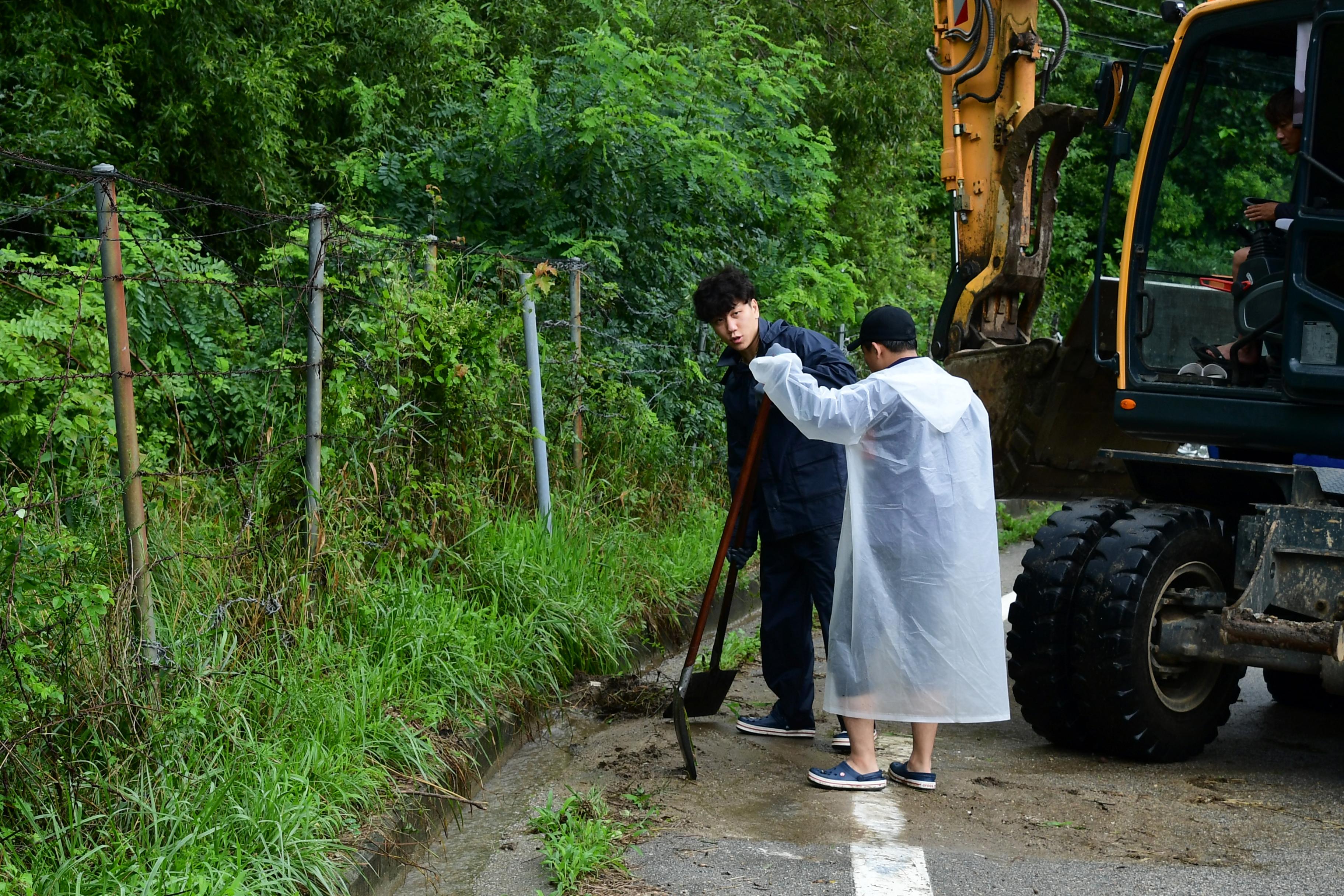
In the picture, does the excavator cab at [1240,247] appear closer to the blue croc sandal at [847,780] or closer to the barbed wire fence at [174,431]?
the blue croc sandal at [847,780]

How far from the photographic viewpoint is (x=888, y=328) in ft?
17.0

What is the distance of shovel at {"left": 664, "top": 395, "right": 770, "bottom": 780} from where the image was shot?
537 cm

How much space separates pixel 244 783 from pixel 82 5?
8.49m

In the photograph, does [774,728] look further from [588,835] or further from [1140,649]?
[588,835]

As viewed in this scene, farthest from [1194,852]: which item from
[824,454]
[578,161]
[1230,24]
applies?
[578,161]

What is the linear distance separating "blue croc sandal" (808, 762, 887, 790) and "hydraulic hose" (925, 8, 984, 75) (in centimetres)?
464

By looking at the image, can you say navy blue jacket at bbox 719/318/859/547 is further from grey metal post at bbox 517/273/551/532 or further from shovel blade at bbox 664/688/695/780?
grey metal post at bbox 517/273/551/532

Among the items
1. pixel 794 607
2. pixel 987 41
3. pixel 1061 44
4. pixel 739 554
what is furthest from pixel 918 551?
pixel 987 41

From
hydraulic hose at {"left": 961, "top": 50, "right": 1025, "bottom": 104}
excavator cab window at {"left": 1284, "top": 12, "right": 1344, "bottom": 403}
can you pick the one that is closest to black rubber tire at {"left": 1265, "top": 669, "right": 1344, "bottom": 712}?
excavator cab window at {"left": 1284, "top": 12, "right": 1344, "bottom": 403}

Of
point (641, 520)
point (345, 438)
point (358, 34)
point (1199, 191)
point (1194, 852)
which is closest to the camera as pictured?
point (1194, 852)

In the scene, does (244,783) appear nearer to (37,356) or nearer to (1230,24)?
(37,356)

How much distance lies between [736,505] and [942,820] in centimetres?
143

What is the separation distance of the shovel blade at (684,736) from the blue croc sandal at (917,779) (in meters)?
0.80

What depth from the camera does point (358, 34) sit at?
1335 cm
